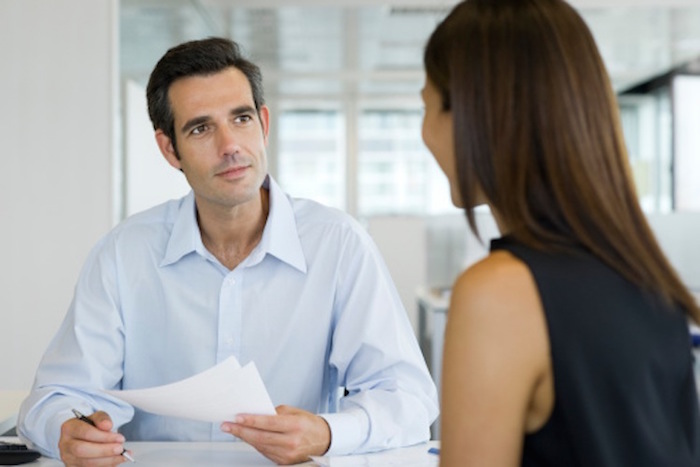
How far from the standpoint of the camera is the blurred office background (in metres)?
3.86

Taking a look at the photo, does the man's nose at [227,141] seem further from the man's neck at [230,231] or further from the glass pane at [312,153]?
the glass pane at [312,153]

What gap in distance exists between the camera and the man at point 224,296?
184 cm

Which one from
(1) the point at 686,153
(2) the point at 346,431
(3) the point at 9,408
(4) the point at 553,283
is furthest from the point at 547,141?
(1) the point at 686,153

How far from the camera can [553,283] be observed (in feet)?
3.03

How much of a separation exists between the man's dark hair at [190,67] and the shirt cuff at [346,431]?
777 millimetres

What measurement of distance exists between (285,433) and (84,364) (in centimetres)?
52


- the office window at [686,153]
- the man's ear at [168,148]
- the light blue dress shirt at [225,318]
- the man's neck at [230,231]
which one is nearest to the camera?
the light blue dress shirt at [225,318]

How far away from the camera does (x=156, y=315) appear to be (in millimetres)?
1947

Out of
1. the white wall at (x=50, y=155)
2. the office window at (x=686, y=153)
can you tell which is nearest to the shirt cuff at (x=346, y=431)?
the white wall at (x=50, y=155)

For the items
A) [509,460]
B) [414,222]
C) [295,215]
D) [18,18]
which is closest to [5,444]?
[295,215]

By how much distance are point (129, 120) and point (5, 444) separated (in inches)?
102

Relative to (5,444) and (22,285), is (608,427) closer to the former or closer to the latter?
(5,444)

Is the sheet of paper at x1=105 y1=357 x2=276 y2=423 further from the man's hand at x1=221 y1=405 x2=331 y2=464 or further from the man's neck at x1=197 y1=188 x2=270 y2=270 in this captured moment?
the man's neck at x1=197 y1=188 x2=270 y2=270

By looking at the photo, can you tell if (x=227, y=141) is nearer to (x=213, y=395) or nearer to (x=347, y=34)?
(x=213, y=395)
